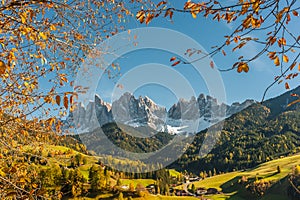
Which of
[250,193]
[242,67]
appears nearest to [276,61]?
[242,67]

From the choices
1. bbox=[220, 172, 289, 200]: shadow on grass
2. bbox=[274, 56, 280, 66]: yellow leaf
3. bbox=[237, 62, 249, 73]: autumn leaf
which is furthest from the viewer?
bbox=[220, 172, 289, 200]: shadow on grass

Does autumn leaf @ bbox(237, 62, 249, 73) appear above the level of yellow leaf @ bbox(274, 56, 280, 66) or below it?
below

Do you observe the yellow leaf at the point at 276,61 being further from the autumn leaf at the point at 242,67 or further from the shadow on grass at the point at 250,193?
the shadow on grass at the point at 250,193

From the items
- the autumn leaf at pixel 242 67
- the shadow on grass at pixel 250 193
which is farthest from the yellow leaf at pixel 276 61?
the shadow on grass at pixel 250 193

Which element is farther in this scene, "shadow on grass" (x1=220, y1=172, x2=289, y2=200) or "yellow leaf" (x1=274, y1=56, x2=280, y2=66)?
"shadow on grass" (x1=220, y1=172, x2=289, y2=200)

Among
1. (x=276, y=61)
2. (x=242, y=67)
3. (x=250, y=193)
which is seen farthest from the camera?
(x=250, y=193)

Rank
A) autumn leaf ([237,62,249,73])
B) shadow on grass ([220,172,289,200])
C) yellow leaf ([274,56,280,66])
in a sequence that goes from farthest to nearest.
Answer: shadow on grass ([220,172,289,200])
yellow leaf ([274,56,280,66])
autumn leaf ([237,62,249,73])

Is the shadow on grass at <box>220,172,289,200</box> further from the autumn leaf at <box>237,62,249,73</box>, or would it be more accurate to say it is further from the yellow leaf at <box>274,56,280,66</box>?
Answer: the autumn leaf at <box>237,62,249,73</box>

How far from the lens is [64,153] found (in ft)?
20.1

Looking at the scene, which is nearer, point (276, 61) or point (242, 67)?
point (242, 67)

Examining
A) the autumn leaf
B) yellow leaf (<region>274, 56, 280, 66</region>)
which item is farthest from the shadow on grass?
the autumn leaf

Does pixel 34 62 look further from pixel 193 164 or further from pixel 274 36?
pixel 193 164

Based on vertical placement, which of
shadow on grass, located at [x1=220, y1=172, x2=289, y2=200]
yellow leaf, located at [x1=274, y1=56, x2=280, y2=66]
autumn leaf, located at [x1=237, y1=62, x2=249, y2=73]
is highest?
yellow leaf, located at [x1=274, y1=56, x2=280, y2=66]

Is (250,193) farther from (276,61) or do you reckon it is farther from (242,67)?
(242,67)
